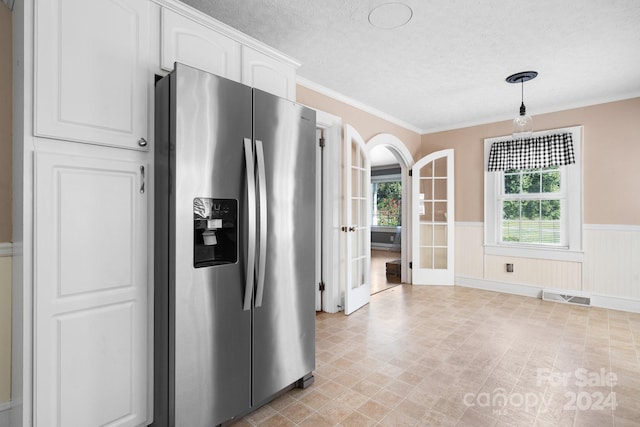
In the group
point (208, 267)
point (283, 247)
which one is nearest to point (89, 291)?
point (208, 267)

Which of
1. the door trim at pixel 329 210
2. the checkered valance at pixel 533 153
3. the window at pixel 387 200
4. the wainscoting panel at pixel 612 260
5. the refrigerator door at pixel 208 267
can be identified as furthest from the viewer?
the window at pixel 387 200

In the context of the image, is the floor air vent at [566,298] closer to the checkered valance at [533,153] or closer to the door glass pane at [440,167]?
the checkered valance at [533,153]

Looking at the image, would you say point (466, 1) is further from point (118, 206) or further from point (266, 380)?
point (266, 380)

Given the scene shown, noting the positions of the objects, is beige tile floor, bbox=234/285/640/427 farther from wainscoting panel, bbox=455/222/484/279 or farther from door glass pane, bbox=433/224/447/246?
door glass pane, bbox=433/224/447/246

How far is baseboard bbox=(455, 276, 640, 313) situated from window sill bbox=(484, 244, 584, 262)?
0.41m

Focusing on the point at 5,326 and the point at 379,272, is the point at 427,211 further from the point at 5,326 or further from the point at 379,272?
the point at 5,326

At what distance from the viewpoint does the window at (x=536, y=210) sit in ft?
13.7

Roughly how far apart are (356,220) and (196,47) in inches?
102

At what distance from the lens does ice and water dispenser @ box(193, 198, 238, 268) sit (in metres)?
1.62

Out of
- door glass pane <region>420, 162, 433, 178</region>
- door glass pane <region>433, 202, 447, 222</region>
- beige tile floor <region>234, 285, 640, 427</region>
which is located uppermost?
door glass pane <region>420, 162, 433, 178</region>

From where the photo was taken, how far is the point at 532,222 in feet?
14.9

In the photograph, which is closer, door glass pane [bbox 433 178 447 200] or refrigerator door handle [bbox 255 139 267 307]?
refrigerator door handle [bbox 255 139 267 307]

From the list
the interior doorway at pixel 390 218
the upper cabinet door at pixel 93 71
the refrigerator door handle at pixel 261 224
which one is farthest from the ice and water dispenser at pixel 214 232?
the interior doorway at pixel 390 218

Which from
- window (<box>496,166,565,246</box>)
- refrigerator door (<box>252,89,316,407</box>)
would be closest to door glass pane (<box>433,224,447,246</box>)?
window (<box>496,166,565,246</box>)
